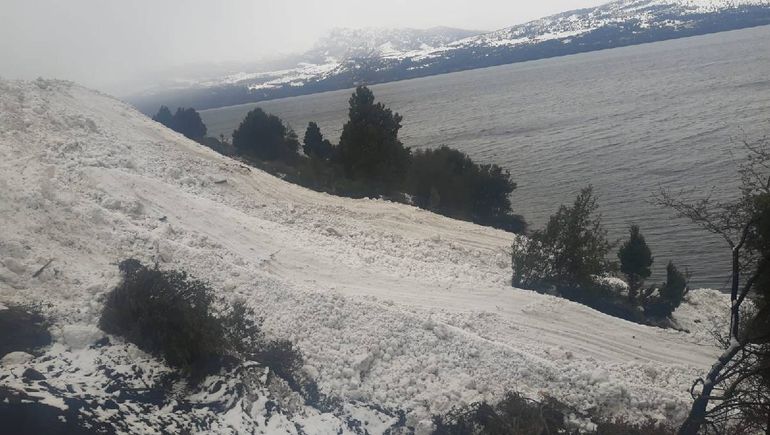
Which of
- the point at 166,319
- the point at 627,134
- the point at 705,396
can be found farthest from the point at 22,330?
the point at 627,134

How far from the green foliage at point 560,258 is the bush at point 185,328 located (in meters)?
7.76

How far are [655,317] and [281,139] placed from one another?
30.3 meters

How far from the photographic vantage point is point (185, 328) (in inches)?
364

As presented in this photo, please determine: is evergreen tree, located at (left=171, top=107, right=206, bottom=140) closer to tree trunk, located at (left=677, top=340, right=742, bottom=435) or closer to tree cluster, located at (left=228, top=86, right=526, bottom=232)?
tree cluster, located at (left=228, top=86, right=526, bottom=232)

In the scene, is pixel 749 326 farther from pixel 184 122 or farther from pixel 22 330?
pixel 184 122

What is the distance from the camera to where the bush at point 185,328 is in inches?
363

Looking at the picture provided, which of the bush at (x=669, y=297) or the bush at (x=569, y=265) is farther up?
the bush at (x=569, y=265)

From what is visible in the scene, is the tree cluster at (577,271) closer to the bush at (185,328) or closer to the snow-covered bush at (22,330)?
the bush at (185,328)

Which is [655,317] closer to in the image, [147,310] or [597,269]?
[597,269]

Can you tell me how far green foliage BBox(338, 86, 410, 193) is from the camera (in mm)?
31297

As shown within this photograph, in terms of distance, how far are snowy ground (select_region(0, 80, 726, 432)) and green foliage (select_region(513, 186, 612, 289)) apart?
763 mm

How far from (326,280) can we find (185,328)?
4258 millimetres

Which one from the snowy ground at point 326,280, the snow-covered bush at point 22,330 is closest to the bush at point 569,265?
the snowy ground at point 326,280

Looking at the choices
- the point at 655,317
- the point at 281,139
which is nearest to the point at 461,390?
the point at 655,317
